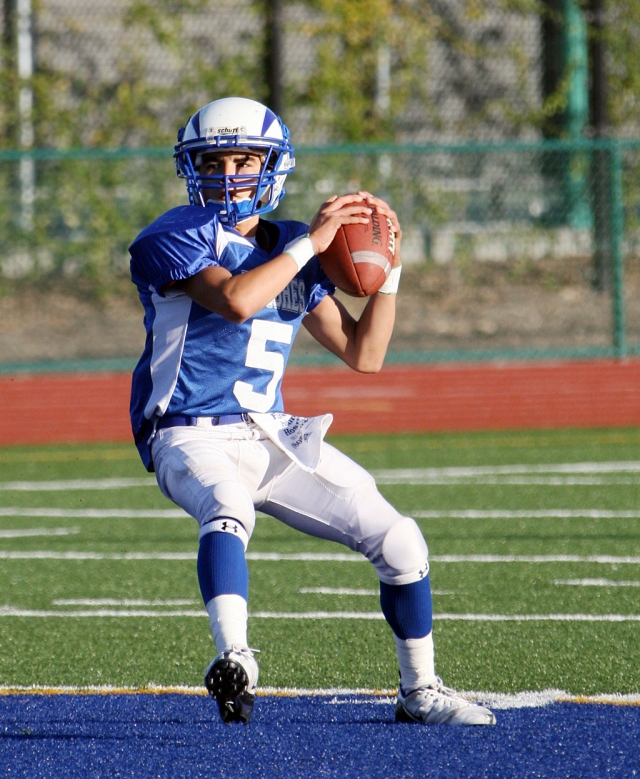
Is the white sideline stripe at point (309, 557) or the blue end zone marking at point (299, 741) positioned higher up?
the blue end zone marking at point (299, 741)

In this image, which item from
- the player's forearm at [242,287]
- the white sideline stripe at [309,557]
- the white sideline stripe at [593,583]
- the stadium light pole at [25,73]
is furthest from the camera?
the stadium light pole at [25,73]

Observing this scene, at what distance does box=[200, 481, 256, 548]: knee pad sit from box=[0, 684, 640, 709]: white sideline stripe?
2.47 ft

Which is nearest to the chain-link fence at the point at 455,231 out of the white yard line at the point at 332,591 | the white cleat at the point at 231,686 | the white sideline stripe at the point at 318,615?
the white yard line at the point at 332,591

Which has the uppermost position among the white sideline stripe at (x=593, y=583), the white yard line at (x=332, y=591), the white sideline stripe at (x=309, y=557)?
the white sideline stripe at (x=593, y=583)

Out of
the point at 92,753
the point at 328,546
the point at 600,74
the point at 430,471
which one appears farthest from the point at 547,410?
the point at 92,753

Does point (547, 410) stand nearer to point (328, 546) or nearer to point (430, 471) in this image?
point (430, 471)

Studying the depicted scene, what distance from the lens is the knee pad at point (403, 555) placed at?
319 centimetres

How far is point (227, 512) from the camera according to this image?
117 inches

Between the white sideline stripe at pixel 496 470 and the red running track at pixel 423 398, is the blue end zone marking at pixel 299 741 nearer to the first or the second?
the white sideline stripe at pixel 496 470

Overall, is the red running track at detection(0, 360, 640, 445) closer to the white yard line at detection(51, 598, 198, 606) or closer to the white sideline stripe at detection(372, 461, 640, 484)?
the white sideline stripe at detection(372, 461, 640, 484)

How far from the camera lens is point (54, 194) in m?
9.78

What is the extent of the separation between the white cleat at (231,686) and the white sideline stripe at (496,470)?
15.7 feet

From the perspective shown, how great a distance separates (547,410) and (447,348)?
1036 mm

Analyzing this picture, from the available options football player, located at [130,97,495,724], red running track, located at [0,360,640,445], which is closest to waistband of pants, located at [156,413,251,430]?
football player, located at [130,97,495,724]
